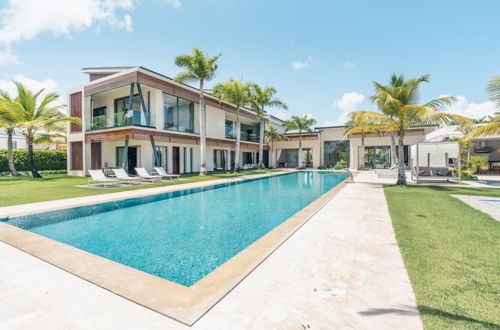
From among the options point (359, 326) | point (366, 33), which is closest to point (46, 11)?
point (359, 326)

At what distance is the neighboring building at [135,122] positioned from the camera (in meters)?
15.6

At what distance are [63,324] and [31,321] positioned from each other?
344 mm

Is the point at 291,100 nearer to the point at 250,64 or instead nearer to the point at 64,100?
the point at 250,64

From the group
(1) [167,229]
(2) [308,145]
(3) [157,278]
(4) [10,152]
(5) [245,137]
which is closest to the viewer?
(3) [157,278]

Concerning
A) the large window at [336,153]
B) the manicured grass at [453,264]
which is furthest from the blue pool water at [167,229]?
the large window at [336,153]

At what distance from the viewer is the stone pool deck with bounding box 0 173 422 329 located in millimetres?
2148

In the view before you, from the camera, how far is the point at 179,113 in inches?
782

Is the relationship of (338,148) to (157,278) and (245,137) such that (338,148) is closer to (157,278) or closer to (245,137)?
(245,137)

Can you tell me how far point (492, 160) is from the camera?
778 inches

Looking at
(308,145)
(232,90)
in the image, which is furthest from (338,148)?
(232,90)

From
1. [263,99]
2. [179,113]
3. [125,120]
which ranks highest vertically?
[263,99]

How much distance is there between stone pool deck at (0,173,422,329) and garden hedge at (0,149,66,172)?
74.0 ft

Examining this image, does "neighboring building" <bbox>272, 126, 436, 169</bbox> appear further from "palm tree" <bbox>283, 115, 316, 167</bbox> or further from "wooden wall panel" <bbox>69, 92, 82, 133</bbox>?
"wooden wall panel" <bbox>69, 92, 82, 133</bbox>

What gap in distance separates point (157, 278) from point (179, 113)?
18.4 metres
